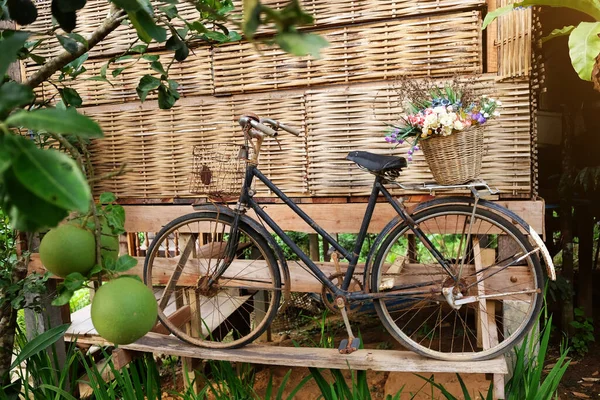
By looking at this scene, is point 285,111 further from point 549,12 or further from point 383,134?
point 549,12

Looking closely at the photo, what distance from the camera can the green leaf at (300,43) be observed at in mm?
494

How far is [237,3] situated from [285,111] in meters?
0.67

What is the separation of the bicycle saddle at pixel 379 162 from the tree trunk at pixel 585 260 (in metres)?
3.04

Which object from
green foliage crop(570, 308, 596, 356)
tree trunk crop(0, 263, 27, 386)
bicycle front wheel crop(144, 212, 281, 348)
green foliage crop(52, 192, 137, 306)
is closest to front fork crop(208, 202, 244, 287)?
bicycle front wheel crop(144, 212, 281, 348)

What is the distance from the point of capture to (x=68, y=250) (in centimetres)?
80

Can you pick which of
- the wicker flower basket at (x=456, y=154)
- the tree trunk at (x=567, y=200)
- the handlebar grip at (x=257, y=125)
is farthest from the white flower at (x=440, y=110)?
the tree trunk at (x=567, y=200)

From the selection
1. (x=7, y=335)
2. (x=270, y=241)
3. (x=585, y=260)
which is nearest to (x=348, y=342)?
(x=270, y=241)

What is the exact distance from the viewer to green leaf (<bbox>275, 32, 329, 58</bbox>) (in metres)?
0.49

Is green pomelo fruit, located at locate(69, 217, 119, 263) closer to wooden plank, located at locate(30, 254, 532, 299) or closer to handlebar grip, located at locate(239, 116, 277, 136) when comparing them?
handlebar grip, located at locate(239, 116, 277, 136)

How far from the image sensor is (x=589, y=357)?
4043mm

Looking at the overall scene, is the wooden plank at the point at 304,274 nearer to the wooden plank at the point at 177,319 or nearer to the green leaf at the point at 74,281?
the wooden plank at the point at 177,319

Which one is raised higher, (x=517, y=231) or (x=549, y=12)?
(x=549, y=12)

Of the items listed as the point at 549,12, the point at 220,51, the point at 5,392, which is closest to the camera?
the point at 5,392

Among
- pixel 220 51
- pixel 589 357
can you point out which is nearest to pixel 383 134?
pixel 220 51
